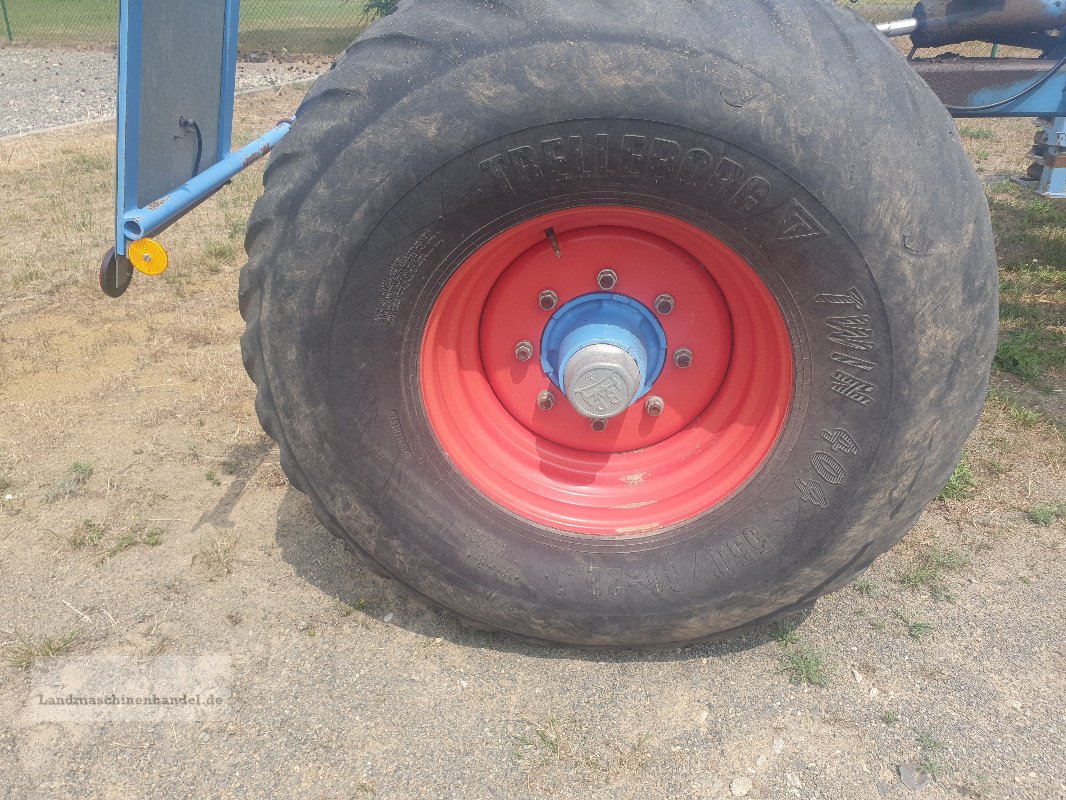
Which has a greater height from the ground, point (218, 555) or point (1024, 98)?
point (1024, 98)

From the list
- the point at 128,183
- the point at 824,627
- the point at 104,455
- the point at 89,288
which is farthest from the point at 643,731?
the point at 89,288

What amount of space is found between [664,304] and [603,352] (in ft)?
0.76

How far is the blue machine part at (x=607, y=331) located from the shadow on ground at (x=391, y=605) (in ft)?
2.17

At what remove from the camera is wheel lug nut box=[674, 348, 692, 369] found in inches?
82.2

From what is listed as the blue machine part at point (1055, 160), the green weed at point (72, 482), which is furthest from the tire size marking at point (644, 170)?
the blue machine part at point (1055, 160)

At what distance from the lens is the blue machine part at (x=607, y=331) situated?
6.58ft

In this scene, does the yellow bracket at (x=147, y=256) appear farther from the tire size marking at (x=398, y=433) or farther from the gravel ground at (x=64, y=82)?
the gravel ground at (x=64, y=82)

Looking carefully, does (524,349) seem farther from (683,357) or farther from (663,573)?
(663,573)

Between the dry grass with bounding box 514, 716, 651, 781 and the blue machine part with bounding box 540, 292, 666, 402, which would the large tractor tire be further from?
the dry grass with bounding box 514, 716, 651, 781

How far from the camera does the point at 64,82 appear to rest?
39.7ft

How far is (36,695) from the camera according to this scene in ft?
6.60

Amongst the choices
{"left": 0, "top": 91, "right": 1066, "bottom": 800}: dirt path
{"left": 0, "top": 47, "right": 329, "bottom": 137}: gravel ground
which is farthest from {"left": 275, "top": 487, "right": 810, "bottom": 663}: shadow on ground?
{"left": 0, "top": 47, "right": 329, "bottom": 137}: gravel ground

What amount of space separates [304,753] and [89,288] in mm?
3394

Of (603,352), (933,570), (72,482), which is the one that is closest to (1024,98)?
(933,570)
